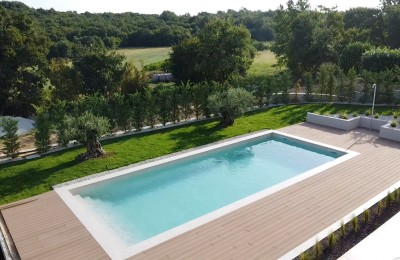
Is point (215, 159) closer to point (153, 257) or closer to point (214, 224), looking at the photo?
point (214, 224)

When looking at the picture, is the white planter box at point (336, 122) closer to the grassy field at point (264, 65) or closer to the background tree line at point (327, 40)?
the background tree line at point (327, 40)

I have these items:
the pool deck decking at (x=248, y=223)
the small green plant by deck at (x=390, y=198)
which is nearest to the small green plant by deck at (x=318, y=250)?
the pool deck decking at (x=248, y=223)

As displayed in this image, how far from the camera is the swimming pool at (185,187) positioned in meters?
10.5

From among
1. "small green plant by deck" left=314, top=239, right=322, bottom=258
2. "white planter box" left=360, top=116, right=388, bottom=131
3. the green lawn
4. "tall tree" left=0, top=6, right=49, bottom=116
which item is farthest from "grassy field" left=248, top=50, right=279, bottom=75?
"small green plant by deck" left=314, top=239, right=322, bottom=258

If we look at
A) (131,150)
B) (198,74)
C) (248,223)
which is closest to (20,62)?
(131,150)

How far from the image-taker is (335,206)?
35.3ft

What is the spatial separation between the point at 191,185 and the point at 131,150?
4.04 metres

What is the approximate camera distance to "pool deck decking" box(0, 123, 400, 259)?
8.80 m

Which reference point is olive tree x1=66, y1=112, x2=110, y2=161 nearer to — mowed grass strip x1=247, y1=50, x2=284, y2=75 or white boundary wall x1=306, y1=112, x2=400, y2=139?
white boundary wall x1=306, y1=112, x2=400, y2=139

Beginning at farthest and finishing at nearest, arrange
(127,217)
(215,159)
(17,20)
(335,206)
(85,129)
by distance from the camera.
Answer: (17,20) → (215,159) → (85,129) → (127,217) → (335,206)

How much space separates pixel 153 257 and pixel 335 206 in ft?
19.6

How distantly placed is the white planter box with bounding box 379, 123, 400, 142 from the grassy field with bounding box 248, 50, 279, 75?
22.8m

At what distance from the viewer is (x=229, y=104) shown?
19.6 m

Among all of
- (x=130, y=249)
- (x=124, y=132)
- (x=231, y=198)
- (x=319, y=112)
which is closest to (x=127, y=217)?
(x=130, y=249)
